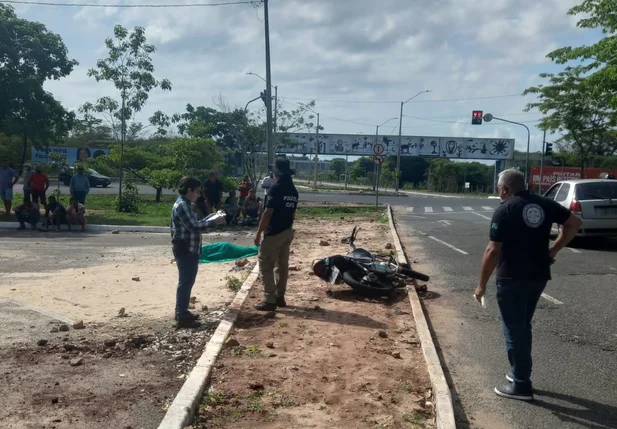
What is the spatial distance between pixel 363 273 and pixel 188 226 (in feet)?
9.25

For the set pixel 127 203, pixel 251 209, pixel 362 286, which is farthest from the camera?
pixel 127 203

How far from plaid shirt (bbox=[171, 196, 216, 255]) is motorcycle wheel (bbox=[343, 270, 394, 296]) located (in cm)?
236

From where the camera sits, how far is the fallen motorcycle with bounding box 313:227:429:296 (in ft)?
29.9

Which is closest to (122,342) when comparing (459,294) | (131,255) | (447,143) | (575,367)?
(575,367)

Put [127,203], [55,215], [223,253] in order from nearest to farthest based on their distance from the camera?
[223,253] < [55,215] < [127,203]

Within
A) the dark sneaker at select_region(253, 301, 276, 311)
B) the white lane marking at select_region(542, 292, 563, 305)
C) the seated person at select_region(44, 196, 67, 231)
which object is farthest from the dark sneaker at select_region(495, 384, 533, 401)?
the seated person at select_region(44, 196, 67, 231)

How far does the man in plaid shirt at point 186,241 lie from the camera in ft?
24.3

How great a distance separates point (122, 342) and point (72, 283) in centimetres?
342

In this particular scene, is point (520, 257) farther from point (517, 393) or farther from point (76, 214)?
point (76, 214)

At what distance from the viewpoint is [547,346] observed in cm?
710

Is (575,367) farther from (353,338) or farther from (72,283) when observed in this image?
(72,283)

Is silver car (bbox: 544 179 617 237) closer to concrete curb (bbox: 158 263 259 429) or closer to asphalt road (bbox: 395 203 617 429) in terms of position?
asphalt road (bbox: 395 203 617 429)

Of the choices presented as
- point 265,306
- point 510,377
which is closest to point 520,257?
point 510,377

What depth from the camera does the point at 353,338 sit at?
A: 22.9 ft
